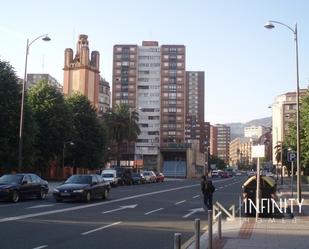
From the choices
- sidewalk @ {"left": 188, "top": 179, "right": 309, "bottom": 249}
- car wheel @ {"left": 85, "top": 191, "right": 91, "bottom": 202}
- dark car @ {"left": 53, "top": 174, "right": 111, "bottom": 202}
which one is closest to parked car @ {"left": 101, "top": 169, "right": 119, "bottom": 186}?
dark car @ {"left": 53, "top": 174, "right": 111, "bottom": 202}

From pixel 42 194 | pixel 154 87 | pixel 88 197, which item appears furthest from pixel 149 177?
pixel 154 87

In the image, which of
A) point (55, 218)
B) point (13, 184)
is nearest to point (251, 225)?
point (55, 218)

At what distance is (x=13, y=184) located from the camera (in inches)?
1107

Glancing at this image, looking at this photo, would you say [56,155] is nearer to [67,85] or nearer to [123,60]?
[67,85]

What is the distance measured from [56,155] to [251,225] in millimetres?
51526

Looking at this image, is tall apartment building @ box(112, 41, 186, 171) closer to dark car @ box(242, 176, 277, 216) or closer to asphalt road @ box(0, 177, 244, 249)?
asphalt road @ box(0, 177, 244, 249)

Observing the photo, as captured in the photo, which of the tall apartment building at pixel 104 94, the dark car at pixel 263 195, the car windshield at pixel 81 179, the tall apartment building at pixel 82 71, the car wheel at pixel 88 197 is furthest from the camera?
the tall apartment building at pixel 104 94

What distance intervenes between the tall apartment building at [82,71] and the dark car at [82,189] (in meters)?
81.2

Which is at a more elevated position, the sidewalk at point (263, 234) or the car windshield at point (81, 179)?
the car windshield at point (81, 179)

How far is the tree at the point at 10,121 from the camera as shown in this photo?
50.3m

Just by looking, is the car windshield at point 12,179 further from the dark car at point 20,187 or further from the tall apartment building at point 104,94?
the tall apartment building at point 104,94

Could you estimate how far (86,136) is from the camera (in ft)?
242

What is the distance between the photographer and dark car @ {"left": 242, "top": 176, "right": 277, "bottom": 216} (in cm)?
2036

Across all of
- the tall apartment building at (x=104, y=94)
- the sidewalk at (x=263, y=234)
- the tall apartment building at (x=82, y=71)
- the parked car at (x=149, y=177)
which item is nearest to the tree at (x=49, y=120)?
the parked car at (x=149, y=177)
